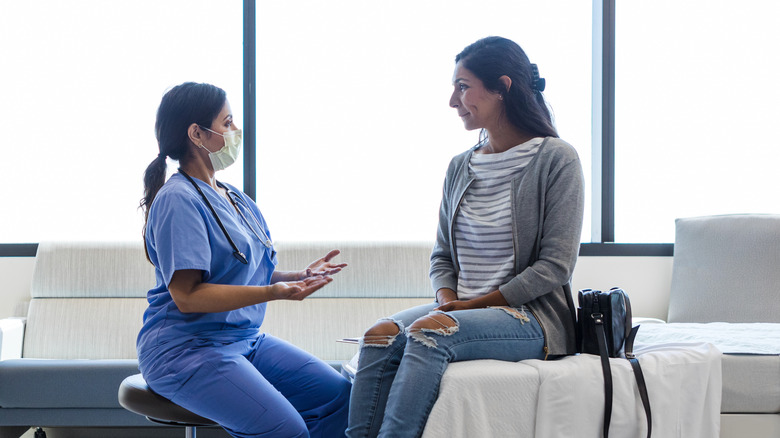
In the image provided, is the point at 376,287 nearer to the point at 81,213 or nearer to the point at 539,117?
the point at 539,117

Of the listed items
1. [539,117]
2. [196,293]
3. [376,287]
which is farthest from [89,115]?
[539,117]

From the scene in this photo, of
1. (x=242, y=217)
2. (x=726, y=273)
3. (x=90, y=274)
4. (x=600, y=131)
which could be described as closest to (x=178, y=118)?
(x=242, y=217)

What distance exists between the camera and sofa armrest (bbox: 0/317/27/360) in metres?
2.50

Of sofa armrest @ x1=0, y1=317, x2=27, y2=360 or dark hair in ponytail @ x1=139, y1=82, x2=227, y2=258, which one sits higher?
dark hair in ponytail @ x1=139, y1=82, x2=227, y2=258

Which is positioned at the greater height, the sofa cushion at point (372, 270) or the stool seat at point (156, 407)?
the sofa cushion at point (372, 270)

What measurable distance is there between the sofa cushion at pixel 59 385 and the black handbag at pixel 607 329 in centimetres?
159

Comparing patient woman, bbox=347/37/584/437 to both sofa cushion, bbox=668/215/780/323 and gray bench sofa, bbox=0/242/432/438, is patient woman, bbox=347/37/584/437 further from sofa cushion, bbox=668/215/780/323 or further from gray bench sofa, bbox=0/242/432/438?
sofa cushion, bbox=668/215/780/323

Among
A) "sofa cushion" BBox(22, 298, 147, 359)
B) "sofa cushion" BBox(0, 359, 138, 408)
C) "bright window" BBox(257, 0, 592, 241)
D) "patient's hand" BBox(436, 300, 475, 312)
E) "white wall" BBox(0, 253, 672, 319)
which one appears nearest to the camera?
"patient's hand" BBox(436, 300, 475, 312)

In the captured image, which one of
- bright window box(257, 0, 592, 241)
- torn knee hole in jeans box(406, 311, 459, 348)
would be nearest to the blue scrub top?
torn knee hole in jeans box(406, 311, 459, 348)

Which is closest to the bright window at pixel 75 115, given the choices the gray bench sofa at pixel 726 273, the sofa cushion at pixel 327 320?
the sofa cushion at pixel 327 320

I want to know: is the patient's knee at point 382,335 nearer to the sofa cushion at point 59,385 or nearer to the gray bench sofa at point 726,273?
the sofa cushion at point 59,385

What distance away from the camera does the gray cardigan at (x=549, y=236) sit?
5.36 feet

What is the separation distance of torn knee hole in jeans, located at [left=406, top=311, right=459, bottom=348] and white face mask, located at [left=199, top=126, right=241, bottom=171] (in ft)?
2.14

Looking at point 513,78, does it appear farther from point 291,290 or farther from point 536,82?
point 291,290
